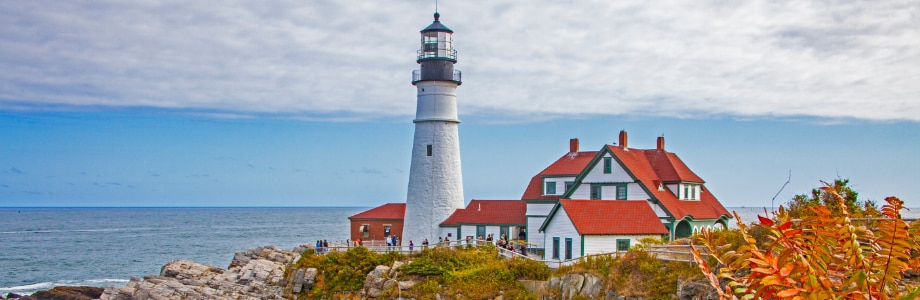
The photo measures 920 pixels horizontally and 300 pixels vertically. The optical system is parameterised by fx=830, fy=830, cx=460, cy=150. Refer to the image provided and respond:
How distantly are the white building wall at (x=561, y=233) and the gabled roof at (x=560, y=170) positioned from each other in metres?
4.06

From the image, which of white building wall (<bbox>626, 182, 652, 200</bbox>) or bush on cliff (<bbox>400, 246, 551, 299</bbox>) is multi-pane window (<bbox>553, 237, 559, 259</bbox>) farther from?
white building wall (<bbox>626, 182, 652, 200</bbox>)

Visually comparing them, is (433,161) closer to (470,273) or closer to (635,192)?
(635,192)

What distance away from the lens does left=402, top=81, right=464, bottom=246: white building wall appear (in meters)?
37.8

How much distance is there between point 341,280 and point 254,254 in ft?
30.7

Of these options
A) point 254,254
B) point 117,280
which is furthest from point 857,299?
point 117,280

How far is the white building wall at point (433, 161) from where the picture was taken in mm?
37844

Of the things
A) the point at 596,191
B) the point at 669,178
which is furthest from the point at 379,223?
the point at 669,178

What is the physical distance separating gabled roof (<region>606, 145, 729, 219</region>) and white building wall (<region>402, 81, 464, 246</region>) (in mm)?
7967

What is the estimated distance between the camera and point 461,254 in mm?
31266

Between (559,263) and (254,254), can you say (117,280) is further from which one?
(559,263)

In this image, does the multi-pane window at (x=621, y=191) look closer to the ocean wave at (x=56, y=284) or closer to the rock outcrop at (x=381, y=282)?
the rock outcrop at (x=381, y=282)

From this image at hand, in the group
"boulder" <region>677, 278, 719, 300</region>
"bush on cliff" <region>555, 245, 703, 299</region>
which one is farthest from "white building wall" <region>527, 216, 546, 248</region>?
"boulder" <region>677, 278, 719, 300</region>

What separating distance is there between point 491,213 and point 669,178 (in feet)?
26.4

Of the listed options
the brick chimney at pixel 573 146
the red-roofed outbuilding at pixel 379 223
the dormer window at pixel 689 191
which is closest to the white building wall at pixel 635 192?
the dormer window at pixel 689 191
